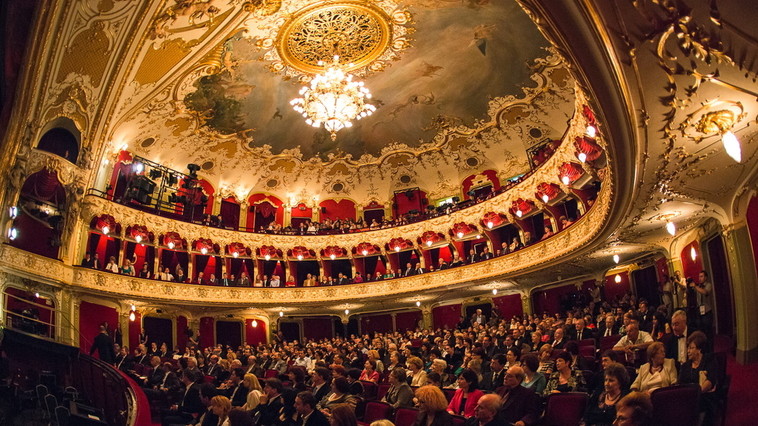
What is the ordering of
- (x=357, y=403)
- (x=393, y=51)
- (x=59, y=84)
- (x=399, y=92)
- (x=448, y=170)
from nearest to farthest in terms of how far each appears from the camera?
(x=357, y=403) < (x=59, y=84) < (x=393, y=51) < (x=399, y=92) < (x=448, y=170)

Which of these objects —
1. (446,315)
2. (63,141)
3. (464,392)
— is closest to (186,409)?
(464,392)

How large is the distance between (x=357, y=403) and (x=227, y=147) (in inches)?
583

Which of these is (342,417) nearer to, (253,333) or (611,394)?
(611,394)

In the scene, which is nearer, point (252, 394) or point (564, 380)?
point (564, 380)

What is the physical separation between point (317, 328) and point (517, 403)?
58.9 ft

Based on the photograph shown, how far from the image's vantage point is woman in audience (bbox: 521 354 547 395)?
188 inches

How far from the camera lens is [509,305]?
18266mm

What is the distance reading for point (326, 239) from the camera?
808 inches

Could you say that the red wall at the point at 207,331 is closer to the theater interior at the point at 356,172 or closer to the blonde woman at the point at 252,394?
the theater interior at the point at 356,172

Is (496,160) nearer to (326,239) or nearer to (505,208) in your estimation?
(505,208)

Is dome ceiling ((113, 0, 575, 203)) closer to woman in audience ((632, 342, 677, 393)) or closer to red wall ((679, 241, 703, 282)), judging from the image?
red wall ((679, 241, 703, 282))

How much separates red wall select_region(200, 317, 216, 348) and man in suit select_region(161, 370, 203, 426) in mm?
12567

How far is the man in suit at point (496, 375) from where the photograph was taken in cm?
543

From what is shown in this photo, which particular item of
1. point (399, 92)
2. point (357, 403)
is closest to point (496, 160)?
point (399, 92)
